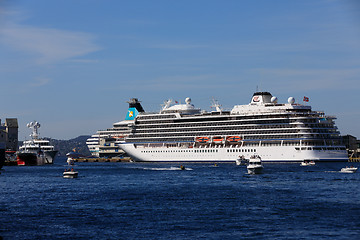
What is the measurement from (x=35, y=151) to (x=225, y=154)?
231 feet

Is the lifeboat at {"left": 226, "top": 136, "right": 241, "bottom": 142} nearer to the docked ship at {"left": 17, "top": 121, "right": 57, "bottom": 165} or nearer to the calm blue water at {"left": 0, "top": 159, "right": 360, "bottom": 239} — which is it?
the docked ship at {"left": 17, "top": 121, "right": 57, "bottom": 165}

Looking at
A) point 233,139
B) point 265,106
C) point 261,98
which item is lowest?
point 233,139

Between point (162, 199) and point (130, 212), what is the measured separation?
9975 mm

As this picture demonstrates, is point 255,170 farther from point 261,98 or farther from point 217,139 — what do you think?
point 261,98

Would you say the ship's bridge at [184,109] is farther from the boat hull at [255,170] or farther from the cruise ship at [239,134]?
the boat hull at [255,170]

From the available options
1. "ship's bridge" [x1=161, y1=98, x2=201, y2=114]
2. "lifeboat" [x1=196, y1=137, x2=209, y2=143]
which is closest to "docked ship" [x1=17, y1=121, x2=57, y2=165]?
"ship's bridge" [x1=161, y1=98, x2=201, y2=114]

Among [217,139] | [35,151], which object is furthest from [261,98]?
[35,151]

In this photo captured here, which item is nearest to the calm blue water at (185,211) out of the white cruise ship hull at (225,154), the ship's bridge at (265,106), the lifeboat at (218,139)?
the white cruise ship hull at (225,154)

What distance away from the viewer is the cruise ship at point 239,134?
136500mm

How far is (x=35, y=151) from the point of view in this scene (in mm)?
183250

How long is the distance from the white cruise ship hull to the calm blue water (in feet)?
189

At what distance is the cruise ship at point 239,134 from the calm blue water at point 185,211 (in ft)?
195

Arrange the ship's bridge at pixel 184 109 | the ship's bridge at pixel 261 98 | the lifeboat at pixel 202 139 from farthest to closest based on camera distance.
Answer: the ship's bridge at pixel 184 109 → the ship's bridge at pixel 261 98 → the lifeboat at pixel 202 139

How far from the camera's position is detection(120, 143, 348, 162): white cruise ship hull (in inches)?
5305
